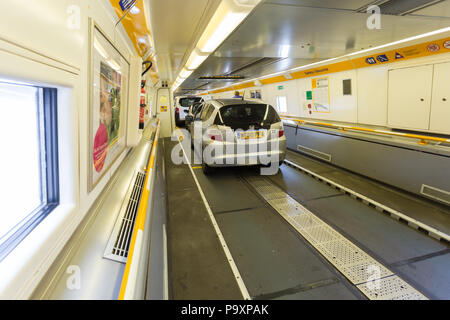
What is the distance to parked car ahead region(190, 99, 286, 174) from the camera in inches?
212

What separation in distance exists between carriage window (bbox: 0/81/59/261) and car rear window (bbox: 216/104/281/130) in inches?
171

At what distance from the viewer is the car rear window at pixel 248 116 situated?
547cm

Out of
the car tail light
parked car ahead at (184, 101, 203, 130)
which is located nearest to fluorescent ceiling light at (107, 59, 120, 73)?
the car tail light

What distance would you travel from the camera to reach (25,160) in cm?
115

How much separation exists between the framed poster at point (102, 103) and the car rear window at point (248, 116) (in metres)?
3.15

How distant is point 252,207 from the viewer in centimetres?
426

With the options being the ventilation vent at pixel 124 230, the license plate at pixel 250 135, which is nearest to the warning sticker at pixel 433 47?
the license plate at pixel 250 135

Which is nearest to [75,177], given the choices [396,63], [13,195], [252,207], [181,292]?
[13,195]

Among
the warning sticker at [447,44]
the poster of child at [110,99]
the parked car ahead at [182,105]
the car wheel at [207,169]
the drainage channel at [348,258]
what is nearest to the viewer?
the poster of child at [110,99]

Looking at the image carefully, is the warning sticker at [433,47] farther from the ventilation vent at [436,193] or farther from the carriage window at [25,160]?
the carriage window at [25,160]

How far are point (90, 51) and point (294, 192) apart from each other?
444cm

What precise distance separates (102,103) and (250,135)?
395 cm

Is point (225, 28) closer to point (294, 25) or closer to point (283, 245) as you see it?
point (294, 25)

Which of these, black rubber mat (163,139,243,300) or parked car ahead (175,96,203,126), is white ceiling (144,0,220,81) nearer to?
black rubber mat (163,139,243,300)
